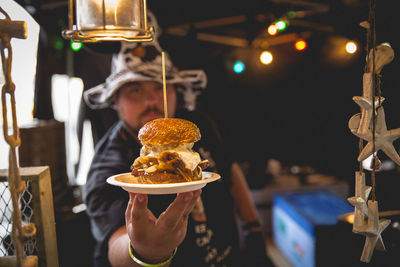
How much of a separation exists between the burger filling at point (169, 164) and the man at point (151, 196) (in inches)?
11.1

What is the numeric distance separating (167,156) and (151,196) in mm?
919

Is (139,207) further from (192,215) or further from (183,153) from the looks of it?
(192,215)

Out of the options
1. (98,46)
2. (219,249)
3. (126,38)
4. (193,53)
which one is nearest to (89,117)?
(193,53)

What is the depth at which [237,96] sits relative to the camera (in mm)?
6527

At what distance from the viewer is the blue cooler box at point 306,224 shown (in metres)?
3.80

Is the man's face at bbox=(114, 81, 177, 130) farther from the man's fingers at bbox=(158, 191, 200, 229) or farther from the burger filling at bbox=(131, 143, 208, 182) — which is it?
the man's fingers at bbox=(158, 191, 200, 229)

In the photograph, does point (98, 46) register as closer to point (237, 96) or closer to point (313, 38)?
point (313, 38)

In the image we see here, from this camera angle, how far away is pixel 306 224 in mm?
4203

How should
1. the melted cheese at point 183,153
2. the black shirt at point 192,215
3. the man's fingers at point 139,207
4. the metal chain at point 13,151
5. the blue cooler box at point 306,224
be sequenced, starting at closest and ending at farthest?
the metal chain at point 13,151 → the man's fingers at point 139,207 → the melted cheese at point 183,153 → the black shirt at point 192,215 → the blue cooler box at point 306,224

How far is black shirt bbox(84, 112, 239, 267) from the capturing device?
225 cm

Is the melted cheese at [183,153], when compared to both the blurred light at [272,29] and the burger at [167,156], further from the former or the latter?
the blurred light at [272,29]

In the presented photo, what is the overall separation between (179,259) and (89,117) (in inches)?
159

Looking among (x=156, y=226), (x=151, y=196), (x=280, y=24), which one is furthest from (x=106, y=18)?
(x=280, y=24)

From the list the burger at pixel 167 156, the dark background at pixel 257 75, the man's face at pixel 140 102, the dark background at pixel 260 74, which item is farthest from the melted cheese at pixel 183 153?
the dark background at pixel 260 74
